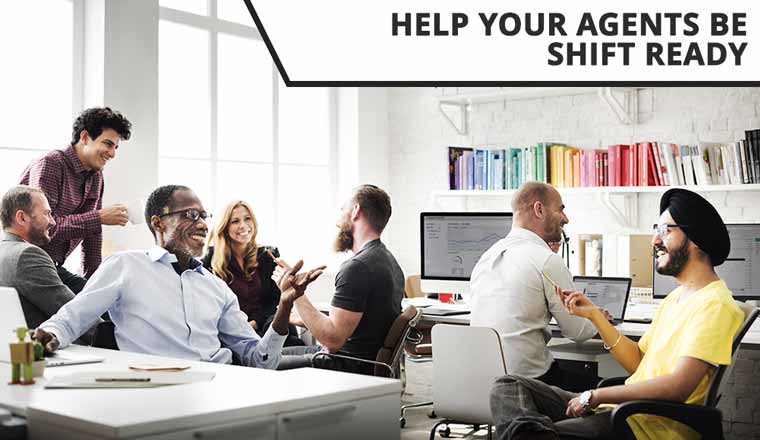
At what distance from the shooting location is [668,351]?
8.95 feet

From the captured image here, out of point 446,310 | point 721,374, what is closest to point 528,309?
point 721,374

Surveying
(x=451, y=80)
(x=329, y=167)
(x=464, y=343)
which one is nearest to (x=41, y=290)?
(x=464, y=343)

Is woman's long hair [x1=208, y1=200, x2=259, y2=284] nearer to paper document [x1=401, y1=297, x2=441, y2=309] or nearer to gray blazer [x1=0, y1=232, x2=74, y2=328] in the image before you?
paper document [x1=401, y1=297, x2=441, y2=309]

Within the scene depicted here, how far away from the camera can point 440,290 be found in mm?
5129

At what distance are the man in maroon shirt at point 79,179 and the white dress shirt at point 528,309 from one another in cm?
197

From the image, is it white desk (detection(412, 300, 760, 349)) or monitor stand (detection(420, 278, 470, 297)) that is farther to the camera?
monitor stand (detection(420, 278, 470, 297))

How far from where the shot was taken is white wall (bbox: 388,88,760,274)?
586 centimetres

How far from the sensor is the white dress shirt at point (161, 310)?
9.84ft


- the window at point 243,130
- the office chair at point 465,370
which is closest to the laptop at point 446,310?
the office chair at point 465,370

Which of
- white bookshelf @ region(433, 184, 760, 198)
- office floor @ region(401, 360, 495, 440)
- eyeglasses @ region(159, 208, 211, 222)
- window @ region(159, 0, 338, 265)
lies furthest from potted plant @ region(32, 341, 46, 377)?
white bookshelf @ region(433, 184, 760, 198)

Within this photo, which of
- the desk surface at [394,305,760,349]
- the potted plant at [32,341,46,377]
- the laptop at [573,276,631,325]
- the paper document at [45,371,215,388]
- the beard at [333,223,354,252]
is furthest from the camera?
the laptop at [573,276,631,325]

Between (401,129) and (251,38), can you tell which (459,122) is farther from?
(251,38)

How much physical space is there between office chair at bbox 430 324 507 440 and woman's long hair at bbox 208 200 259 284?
4.73ft

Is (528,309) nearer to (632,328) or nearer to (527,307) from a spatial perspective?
(527,307)
